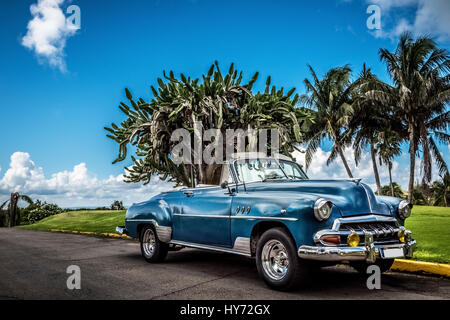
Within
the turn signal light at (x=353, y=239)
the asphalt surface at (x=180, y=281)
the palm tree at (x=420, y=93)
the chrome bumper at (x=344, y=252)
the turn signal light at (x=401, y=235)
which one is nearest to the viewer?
the chrome bumper at (x=344, y=252)

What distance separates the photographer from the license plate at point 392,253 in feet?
15.5

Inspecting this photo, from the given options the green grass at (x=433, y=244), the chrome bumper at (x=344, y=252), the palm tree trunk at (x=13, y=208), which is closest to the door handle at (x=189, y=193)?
the chrome bumper at (x=344, y=252)

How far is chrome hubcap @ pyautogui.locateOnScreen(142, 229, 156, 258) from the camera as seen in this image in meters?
7.59

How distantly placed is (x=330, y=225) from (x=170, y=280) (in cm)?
261

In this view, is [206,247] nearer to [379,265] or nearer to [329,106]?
[379,265]

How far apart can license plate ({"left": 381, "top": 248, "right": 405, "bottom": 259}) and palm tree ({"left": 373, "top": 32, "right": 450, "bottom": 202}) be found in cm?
2119

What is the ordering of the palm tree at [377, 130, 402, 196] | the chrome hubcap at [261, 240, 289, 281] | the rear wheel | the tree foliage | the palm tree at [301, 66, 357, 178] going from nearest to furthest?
the chrome hubcap at [261, 240, 289, 281] < the rear wheel < the tree foliage < the palm tree at [301, 66, 357, 178] < the palm tree at [377, 130, 402, 196]

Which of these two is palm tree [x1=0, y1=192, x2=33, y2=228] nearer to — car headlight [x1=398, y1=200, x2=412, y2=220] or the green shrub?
the green shrub

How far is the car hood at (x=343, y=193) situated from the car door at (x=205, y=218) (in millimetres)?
855

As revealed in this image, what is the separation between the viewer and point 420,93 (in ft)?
79.7

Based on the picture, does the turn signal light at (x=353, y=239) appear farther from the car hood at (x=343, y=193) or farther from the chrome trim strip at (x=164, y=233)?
the chrome trim strip at (x=164, y=233)

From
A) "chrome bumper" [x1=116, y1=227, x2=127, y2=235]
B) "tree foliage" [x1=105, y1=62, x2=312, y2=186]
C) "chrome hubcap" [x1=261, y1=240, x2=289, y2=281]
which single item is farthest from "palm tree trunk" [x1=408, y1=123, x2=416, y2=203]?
"chrome hubcap" [x1=261, y1=240, x2=289, y2=281]

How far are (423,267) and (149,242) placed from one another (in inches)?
197
